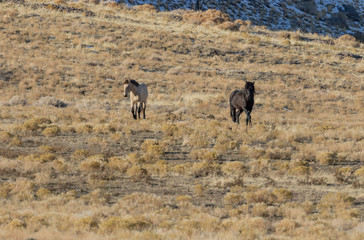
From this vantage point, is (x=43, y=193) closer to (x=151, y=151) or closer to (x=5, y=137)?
(x=151, y=151)

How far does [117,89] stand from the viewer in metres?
35.2

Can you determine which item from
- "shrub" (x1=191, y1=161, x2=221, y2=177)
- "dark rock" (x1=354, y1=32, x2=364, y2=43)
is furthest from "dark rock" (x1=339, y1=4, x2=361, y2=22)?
"shrub" (x1=191, y1=161, x2=221, y2=177)

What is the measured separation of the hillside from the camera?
74562 millimetres

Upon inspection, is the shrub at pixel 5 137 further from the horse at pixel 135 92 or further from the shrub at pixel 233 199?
the shrub at pixel 233 199

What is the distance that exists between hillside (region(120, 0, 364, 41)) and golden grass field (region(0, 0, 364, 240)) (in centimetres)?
2313

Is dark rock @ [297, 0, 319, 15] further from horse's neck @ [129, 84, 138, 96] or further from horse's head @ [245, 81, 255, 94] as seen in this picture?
horse's head @ [245, 81, 255, 94]

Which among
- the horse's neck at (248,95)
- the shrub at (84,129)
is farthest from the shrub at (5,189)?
the horse's neck at (248,95)

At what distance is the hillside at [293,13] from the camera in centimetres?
7456

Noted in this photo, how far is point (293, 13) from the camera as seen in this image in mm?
81312

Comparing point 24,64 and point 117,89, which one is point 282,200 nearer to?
point 117,89

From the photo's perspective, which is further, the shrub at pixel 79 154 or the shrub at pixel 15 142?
the shrub at pixel 15 142

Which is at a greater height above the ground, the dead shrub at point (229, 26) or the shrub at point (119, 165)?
the dead shrub at point (229, 26)

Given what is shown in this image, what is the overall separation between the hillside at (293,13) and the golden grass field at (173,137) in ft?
75.9

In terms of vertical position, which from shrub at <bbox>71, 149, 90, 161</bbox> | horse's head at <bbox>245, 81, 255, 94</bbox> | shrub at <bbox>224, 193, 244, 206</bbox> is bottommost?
shrub at <bbox>71, 149, 90, 161</bbox>
